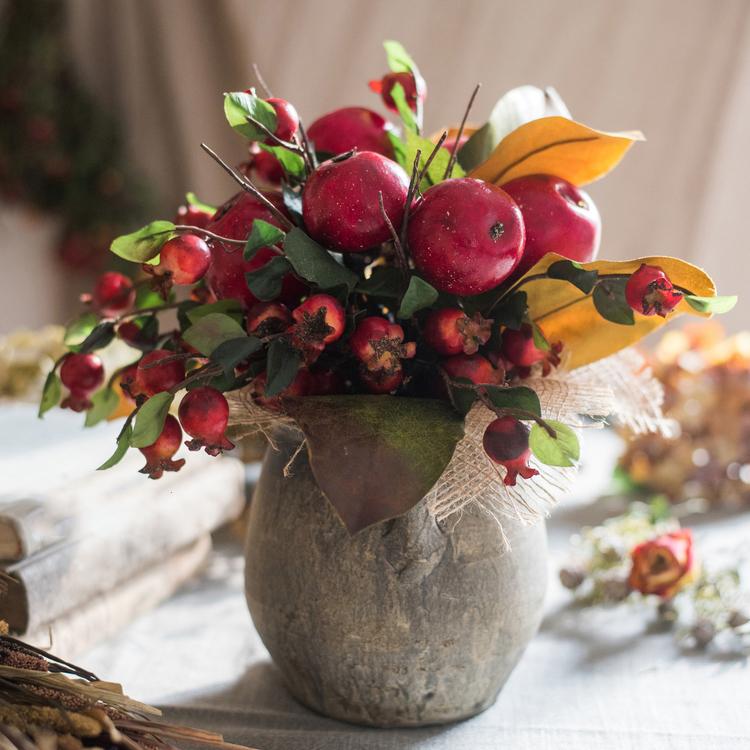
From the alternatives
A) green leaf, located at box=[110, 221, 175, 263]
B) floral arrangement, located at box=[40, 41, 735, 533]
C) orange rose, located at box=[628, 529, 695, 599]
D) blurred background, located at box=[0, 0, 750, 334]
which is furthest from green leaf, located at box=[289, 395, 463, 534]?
blurred background, located at box=[0, 0, 750, 334]

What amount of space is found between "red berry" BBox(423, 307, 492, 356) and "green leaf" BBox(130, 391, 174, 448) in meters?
0.13

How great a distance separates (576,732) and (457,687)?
75 millimetres

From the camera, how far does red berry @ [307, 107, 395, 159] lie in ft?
1.63

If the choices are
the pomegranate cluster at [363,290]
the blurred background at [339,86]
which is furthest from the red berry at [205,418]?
the blurred background at [339,86]

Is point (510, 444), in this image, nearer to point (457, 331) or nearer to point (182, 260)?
point (457, 331)

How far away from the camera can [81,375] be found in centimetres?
49

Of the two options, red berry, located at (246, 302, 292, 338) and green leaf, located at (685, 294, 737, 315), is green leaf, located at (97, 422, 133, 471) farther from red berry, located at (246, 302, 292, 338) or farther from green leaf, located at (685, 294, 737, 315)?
green leaf, located at (685, 294, 737, 315)

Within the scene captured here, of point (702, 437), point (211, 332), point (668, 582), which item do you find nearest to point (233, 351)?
point (211, 332)

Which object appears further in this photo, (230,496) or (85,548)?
(230,496)

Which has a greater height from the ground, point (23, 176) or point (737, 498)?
point (737, 498)

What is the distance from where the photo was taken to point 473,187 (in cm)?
41

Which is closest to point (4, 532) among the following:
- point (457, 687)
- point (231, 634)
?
point (231, 634)

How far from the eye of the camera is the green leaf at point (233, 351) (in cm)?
40

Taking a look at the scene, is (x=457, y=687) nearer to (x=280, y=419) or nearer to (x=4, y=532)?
(x=280, y=419)
